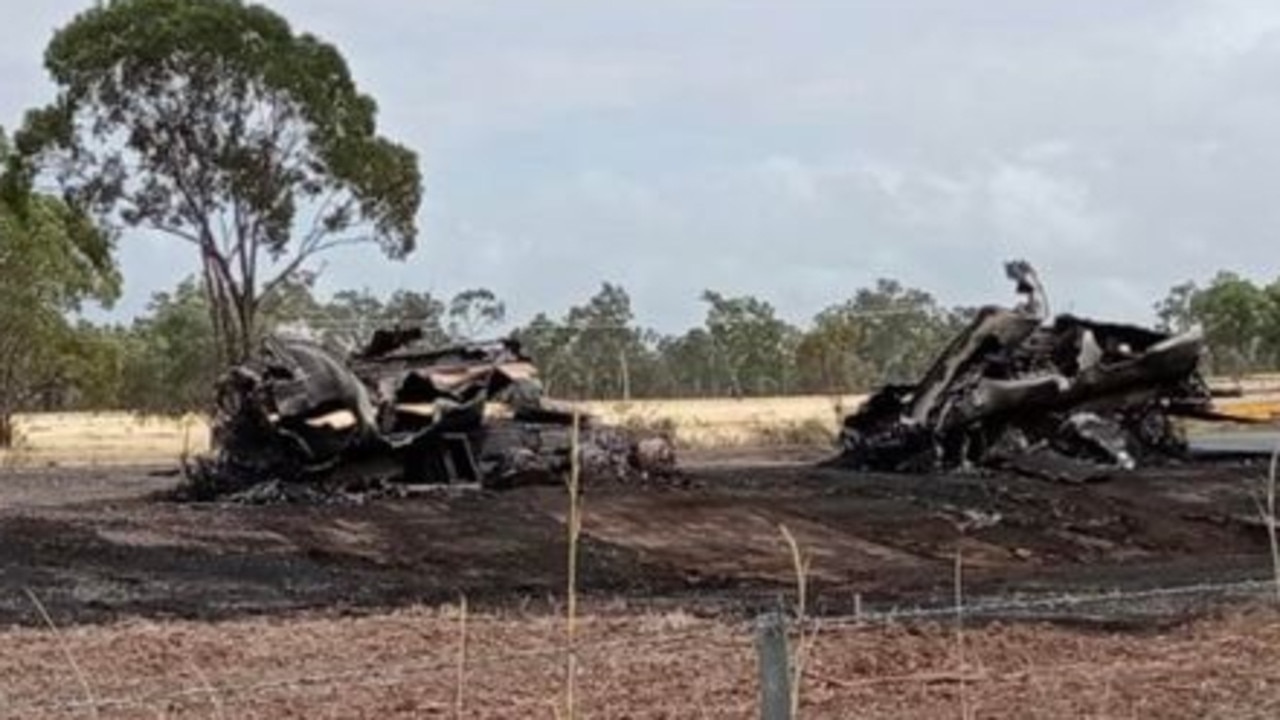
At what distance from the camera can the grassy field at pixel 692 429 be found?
142 ft

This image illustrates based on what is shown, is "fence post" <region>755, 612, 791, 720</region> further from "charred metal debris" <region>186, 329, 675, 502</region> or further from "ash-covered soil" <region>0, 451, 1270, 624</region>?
"charred metal debris" <region>186, 329, 675, 502</region>

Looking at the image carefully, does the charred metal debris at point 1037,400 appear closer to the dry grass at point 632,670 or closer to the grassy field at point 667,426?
the grassy field at point 667,426

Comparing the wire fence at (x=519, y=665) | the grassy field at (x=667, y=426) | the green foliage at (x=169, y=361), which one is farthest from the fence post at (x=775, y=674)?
the green foliage at (x=169, y=361)

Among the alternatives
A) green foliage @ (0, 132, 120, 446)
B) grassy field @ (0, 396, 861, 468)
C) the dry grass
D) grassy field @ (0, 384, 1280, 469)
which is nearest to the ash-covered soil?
the dry grass

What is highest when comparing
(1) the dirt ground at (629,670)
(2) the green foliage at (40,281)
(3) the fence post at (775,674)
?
(2) the green foliage at (40,281)

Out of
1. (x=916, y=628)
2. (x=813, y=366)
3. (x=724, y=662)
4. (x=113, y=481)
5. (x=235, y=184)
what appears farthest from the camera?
(x=813, y=366)

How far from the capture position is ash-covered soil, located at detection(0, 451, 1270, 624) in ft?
55.4

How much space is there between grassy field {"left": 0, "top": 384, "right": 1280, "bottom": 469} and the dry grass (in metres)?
19.9

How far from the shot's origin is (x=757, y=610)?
14.8 meters

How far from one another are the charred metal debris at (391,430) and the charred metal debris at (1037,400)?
3.94 meters

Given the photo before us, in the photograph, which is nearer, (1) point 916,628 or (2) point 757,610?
(1) point 916,628

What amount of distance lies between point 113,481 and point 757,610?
18912mm

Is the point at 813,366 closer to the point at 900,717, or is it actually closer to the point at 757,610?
the point at 757,610

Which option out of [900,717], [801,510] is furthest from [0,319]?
[900,717]
